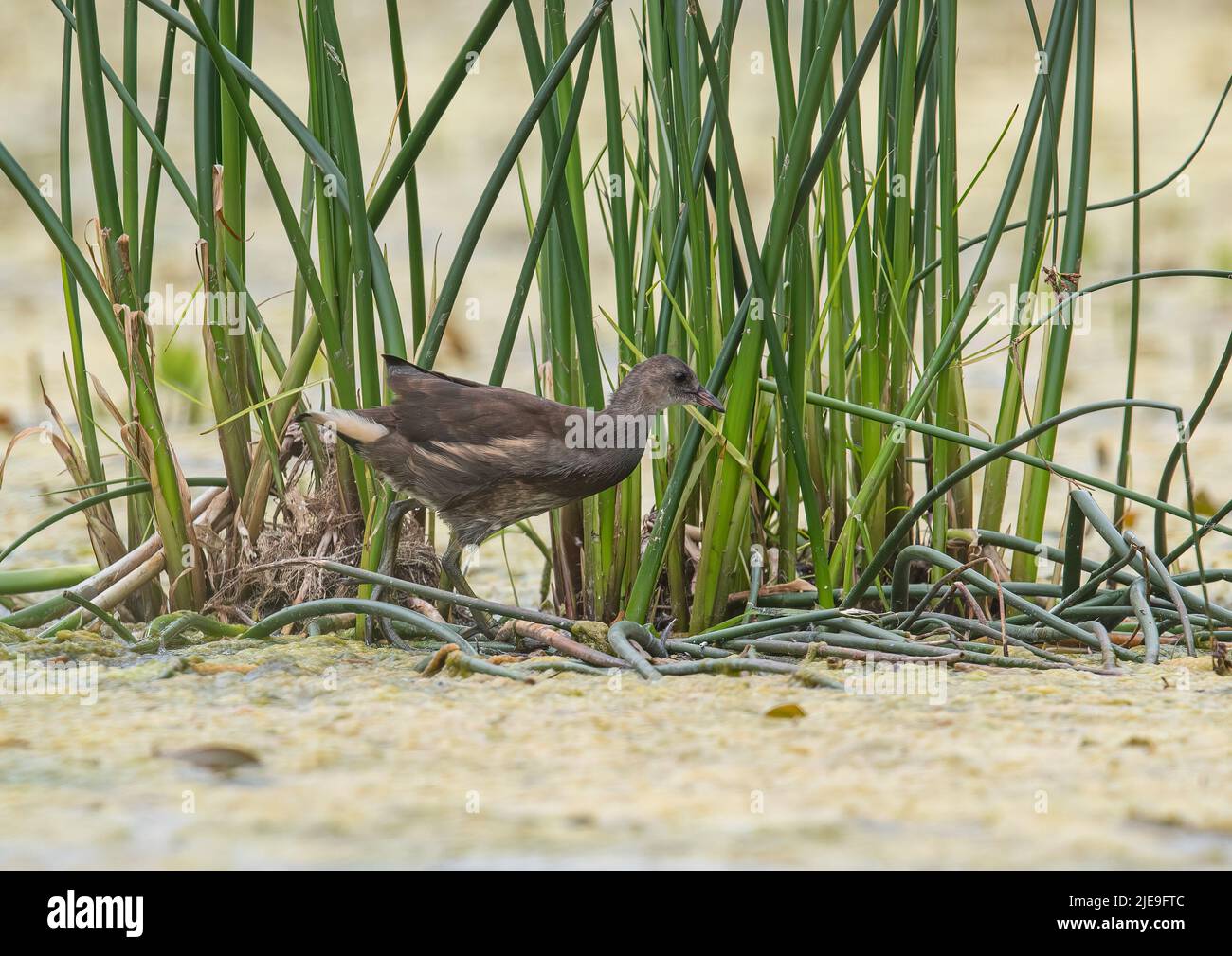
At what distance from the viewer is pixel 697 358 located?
1.99 metres

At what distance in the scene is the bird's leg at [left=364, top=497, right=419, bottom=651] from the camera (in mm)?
1899

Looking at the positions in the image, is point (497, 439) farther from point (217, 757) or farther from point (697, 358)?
point (217, 757)

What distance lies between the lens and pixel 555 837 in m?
1.07

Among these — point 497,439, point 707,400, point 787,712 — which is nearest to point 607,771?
point 787,712

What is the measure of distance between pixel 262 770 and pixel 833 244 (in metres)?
1.19

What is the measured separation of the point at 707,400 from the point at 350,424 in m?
0.51

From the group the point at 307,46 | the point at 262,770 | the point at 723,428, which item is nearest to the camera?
the point at 262,770

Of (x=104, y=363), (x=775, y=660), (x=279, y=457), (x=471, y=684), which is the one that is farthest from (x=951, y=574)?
(x=104, y=363)

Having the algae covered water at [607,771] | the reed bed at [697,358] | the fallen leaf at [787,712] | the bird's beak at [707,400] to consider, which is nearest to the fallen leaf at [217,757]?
the algae covered water at [607,771]

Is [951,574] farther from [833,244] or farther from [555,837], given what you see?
[555,837]

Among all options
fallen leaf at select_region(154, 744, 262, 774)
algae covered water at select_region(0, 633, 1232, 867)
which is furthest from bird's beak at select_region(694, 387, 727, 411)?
fallen leaf at select_region(154, 744, 262, 774)

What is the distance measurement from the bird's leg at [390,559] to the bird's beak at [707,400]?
479 mm

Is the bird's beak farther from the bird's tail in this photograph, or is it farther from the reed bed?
the bird's tail

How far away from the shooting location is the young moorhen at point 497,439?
6.35ft
